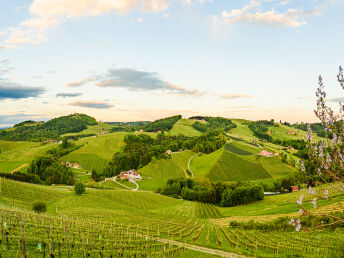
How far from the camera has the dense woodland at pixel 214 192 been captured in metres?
95.9

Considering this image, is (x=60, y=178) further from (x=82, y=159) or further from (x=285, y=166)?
(x=285, y=166)

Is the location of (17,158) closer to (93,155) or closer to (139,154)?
(93,155)

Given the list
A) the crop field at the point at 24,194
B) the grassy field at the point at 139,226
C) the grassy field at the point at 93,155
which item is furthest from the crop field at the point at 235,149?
the crop field at the point at 24,194

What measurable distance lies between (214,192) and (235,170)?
145 feet

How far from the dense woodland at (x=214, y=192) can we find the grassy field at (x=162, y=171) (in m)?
13.7

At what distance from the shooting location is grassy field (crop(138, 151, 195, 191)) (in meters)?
129

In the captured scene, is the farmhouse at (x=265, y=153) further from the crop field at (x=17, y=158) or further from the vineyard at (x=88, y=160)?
the crop field at (x=17, y=158)

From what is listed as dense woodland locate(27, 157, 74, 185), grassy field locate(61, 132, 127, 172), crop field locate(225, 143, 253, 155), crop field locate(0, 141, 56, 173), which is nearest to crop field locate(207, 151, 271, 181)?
crop field locate(225, 143, 253, 155)

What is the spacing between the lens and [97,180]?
13512cm

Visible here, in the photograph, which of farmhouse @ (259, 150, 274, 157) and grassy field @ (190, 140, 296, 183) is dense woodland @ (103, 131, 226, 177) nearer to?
grassy field @ (190, 140, 296, 183)

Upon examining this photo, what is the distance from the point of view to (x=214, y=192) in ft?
343

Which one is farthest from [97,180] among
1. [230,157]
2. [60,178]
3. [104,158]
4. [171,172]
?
[230,157]

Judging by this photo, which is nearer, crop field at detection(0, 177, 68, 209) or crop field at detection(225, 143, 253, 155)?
crop field at detection(0, 177, 68, 209)

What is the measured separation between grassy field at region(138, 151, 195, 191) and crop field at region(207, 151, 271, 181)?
22.6 metres
